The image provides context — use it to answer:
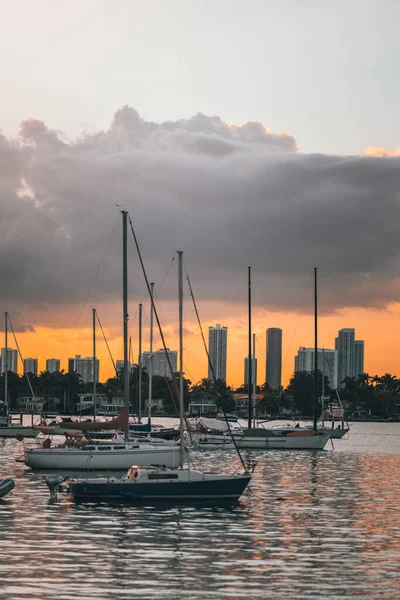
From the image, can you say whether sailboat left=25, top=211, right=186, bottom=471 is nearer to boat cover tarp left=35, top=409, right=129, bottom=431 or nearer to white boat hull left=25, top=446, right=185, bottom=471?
white boat hull left=25, top=446, right=185, bottom=471

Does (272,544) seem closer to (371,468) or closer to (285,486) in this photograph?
(285,486)

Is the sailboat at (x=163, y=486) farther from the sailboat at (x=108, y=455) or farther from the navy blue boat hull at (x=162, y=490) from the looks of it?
the sailboat at (x=108, y=455)

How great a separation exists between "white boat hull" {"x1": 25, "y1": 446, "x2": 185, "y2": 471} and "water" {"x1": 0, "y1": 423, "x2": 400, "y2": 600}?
280 inches

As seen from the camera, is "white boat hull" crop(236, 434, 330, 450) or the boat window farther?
"white boat hull" crop(236, 434, 330, 450)

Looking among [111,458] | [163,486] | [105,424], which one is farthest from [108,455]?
[163,486]

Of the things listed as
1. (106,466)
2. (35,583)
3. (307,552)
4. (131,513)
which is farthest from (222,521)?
(106,466)

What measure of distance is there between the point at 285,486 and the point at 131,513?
66.1ft

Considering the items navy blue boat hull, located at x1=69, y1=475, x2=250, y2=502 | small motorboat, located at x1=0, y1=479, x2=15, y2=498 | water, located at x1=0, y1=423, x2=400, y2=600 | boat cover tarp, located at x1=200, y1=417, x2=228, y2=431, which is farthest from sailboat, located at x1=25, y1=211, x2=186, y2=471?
boat cover tarp, located at x1=200, y1=417, x2=228, y2=431

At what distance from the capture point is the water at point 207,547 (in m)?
30.6

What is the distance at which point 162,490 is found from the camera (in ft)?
168

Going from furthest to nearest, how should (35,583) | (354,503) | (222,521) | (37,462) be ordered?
(37,462) → (354,503) → (222,521) → (35,583)

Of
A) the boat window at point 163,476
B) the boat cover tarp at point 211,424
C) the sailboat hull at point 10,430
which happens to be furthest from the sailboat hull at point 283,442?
the boat window at point 163,476

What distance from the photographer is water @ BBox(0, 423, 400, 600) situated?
30609mm

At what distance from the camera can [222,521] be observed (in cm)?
4659
